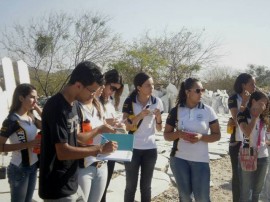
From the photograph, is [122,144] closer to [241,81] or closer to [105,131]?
[105,131]

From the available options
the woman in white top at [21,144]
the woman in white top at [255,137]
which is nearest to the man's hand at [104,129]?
the woman in white top at [21,144]

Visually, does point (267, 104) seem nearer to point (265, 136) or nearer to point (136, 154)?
point (265, 136)

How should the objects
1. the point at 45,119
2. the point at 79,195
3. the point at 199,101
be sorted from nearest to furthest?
the point at 45,119
the point at 79,195
the point at 199,101

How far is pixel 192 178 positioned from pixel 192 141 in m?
0.41

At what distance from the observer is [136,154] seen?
12.3ft

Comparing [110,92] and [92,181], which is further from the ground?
[110,92]

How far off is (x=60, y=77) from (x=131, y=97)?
1810cm

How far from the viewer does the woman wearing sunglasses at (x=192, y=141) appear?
10.7 ft

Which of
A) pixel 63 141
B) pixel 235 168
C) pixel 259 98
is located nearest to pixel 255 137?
pixel 259 98

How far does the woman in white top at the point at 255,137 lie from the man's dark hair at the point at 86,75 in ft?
6.96

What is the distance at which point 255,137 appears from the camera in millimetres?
3660

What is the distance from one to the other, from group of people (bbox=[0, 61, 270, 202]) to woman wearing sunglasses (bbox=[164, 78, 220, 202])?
1 centimetres

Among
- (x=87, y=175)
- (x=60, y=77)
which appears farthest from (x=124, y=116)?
(x=60, y=77)

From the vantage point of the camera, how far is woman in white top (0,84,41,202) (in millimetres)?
2916
